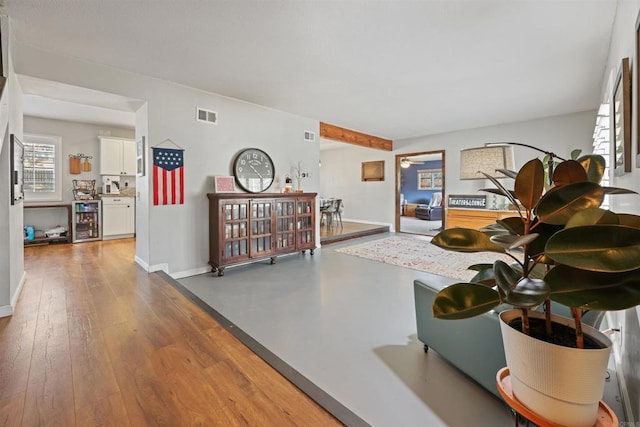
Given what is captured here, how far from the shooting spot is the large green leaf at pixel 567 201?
2.71 feet

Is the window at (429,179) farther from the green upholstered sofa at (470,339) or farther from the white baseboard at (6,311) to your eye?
the white baseboard at (6,311)

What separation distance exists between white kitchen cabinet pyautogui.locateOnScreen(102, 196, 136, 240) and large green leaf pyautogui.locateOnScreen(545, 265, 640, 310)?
7285 mm

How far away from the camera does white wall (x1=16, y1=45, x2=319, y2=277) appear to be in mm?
3127

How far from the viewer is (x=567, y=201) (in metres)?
0.84

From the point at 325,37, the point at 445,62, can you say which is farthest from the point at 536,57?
the point at 325,37

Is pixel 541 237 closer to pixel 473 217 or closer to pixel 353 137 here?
pixel 473 217

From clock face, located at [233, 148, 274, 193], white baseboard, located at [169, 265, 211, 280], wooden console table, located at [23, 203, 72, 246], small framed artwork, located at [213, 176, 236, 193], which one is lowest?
white baseboard, located at [169, 265, 211, 280]

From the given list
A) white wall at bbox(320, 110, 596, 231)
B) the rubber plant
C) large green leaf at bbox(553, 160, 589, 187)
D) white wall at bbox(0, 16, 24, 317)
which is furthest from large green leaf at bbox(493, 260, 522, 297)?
white wall at bbox(320, 110, 596, 231)

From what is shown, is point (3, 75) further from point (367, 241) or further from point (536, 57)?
→ point (367, 241)

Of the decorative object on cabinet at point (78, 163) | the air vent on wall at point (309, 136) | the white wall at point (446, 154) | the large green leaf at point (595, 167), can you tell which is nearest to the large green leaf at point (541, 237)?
Answer: the large green leaf at point (595, 167)

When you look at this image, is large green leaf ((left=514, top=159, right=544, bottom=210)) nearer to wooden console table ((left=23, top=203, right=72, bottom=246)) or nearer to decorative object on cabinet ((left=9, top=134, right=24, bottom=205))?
decorative object on cabinet ((left=9, top=134, right=24, bottom=205))

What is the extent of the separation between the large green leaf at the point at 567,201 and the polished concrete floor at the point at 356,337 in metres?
1.19

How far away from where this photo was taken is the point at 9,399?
1473 mm

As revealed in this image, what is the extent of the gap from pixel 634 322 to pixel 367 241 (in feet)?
16.6
